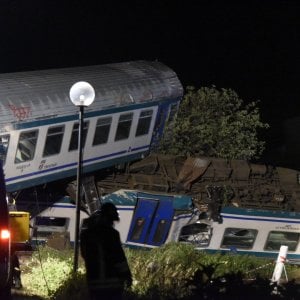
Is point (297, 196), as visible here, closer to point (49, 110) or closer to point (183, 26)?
point (49, 110)

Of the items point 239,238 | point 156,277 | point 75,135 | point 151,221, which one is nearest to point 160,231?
point 151,221

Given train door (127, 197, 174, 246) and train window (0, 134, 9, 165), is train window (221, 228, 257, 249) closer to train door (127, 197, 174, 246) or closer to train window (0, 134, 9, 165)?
train door (127, 197, 174, 246)

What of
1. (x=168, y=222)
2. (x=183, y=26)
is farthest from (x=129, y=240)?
(x=183, y=26)

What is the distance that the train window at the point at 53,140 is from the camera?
17.3 m

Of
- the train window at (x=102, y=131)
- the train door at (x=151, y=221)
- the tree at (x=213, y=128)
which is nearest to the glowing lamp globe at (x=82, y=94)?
the train window at (x=102, y=131)

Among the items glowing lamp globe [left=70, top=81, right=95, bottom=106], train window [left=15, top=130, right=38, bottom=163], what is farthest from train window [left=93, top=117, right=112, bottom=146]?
glowing lamp globe [left=70, top=81, right=95, bottom=106]

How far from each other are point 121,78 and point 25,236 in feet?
36.4

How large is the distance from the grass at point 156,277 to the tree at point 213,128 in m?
8.48

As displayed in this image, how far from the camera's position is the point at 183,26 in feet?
111

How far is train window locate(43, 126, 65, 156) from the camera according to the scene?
1727 centimetres

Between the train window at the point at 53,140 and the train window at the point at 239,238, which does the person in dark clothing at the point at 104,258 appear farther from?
the train window at the point at 239,238

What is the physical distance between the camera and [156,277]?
405 inches

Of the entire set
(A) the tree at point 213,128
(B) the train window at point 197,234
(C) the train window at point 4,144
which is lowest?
(B) the train window at point 197,234

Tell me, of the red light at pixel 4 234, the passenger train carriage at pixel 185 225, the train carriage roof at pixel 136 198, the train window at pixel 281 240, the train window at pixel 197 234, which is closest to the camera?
the red light at pixel 4 234
